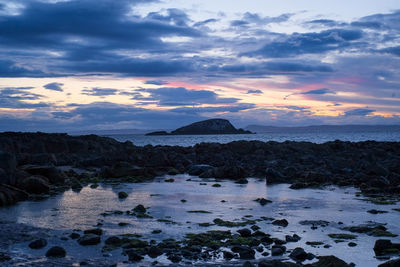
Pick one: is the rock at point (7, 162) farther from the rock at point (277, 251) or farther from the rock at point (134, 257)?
the rock at point (277, 251)

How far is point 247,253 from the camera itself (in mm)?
8469

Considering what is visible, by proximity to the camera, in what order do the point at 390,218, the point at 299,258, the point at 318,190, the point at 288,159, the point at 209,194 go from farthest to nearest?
the point at 288,159
the point at 318,190
the point at 209,194
the point at 390,218
the point at 299,258

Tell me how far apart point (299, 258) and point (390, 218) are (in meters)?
5.80

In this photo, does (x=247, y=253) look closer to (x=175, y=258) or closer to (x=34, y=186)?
(x=175, y=258)

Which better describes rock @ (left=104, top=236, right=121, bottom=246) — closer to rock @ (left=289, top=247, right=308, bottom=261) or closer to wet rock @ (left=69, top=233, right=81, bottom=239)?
wet rock @ (left=69, top=233, right=81, bottom=239)

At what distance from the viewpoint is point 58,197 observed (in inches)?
664

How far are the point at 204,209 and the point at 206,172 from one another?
11676 millimetres

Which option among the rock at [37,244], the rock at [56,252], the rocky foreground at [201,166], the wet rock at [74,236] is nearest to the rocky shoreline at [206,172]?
the rocky foreground at [201,166]

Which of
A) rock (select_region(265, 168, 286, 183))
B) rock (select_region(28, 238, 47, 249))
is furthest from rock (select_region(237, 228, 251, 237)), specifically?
rock (select_region(265, 168, 286, 183))

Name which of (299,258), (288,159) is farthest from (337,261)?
(288,159)

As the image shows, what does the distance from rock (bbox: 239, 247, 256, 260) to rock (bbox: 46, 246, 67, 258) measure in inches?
144

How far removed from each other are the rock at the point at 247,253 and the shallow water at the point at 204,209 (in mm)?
1113

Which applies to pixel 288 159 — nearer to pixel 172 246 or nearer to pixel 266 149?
pixel 266 149

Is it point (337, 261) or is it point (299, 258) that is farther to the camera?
point (299, 258)
